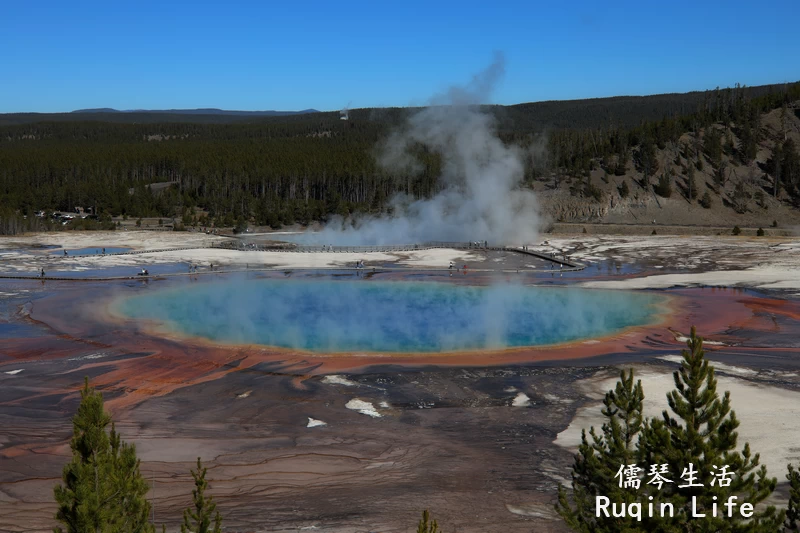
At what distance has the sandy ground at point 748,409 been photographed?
1642 cm

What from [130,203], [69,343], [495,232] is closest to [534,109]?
[130,203]

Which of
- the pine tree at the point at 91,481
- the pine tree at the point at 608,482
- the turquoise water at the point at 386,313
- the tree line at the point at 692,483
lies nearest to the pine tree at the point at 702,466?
the tree line at the point at 692,483

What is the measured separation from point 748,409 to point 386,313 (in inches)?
686

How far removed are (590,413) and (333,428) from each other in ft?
20.3

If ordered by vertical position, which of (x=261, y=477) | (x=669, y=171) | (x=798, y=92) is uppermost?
(x=798, y=92)

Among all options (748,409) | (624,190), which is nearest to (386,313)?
(748,409)

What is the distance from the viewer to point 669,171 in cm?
8738

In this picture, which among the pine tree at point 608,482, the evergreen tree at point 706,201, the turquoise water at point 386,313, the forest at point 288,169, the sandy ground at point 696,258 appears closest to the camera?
the pine tree at point 608,482

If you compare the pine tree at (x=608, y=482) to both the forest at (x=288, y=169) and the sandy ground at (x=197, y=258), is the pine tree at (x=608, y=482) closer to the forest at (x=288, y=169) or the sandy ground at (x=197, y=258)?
the sandy ground at (x=197, y=258)

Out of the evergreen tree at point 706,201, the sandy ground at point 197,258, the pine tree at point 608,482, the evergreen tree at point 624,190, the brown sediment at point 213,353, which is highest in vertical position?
the evergreen tree at point 624,190

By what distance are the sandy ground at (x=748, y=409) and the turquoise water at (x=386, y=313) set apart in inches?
234

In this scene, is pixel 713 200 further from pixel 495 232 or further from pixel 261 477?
pixel 261 477

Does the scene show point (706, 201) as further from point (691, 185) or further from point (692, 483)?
point (692, 483)

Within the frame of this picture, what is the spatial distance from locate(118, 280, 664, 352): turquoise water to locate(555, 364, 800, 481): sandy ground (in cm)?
596
